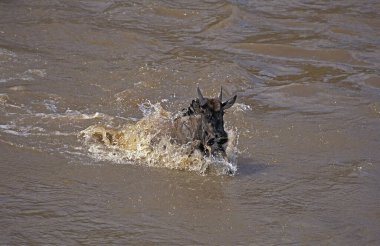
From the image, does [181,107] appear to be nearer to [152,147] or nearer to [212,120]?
[152,147]

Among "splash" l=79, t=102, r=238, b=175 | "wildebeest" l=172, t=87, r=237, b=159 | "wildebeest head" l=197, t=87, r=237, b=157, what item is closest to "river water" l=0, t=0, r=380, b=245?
"splash" l=79, t=102, r=238, b=175

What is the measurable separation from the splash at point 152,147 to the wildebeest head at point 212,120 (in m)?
0.22

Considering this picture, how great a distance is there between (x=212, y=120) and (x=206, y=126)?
0.29 feet

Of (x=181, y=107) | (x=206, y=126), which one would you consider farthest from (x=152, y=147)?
(x=181, y=107)

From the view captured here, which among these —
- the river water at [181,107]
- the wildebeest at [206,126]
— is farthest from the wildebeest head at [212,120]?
the river water at [181,107]

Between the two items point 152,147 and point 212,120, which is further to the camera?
point 152,147

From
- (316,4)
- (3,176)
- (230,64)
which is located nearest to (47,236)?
(3,176)

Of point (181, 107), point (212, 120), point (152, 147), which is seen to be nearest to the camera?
point (212, 120)

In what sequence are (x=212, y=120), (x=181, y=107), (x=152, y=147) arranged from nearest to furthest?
1. (x=212, y=120)
2. (x=152, y=147)
3. (x=181, y=107)

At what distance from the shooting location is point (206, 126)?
802cm

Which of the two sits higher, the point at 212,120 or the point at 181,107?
the point at 212,120

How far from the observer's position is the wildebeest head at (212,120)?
26.1 feet

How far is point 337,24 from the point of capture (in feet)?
52.5

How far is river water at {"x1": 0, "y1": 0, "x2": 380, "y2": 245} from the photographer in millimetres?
7035
